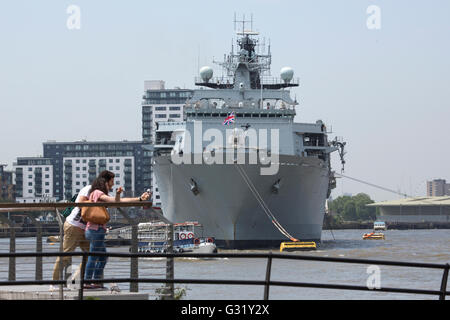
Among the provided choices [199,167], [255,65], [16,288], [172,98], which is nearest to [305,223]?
[199,167]

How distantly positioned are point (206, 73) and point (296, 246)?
57.4 ft

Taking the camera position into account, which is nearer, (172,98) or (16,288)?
(16,288)

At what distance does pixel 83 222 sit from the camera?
10320 mm

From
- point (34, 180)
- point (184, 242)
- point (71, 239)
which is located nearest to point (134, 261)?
point (71, 239)

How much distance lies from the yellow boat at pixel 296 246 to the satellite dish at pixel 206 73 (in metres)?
16.4

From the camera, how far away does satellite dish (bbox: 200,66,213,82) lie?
56.8 metres

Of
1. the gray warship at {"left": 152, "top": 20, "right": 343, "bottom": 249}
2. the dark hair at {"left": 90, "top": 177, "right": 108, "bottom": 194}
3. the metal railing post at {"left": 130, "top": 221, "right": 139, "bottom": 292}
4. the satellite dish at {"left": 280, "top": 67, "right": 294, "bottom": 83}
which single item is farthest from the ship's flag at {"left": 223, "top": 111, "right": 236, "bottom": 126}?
the metal railing post at {"left": 130, "top": 221, "right": 139, "bottom": 292}

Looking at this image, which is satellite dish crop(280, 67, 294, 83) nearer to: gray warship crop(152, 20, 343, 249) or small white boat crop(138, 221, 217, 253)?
gray warship crop(152, 20, 343, 249)

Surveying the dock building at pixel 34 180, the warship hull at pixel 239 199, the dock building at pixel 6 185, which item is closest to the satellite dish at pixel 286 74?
the warship hull at pixel 239 199

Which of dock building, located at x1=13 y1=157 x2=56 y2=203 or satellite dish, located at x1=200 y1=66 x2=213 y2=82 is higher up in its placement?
satellite dish, located at x1=200 y1=66 x2=213 y2=82

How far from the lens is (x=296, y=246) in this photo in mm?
42969

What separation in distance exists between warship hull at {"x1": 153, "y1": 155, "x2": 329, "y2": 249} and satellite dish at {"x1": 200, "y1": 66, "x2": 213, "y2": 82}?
13.0 metres
